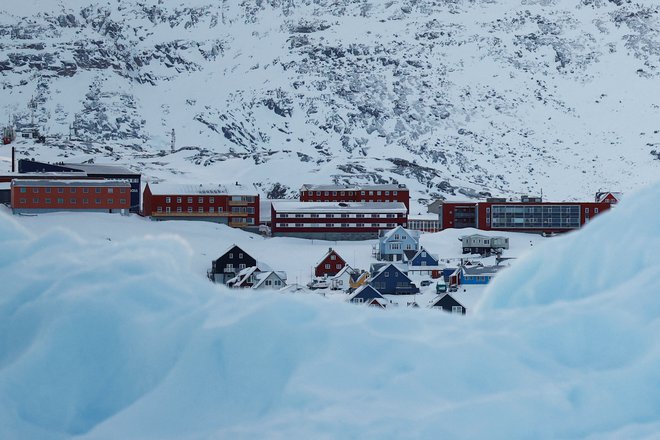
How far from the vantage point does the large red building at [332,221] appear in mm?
48625

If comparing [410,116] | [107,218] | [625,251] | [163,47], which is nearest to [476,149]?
[410,116]

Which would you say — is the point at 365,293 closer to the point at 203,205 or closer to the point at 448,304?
the point at 448,304

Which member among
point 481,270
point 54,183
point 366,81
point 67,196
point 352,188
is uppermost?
point 366,81

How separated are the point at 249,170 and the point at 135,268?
2800 inches

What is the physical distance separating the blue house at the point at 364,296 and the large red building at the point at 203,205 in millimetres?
20705

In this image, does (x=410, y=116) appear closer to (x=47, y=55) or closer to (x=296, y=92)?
(x=296, y=92)

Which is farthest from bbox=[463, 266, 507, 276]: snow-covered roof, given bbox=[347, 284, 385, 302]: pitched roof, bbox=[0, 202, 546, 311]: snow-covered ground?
bbox=[347, 284, 385, 302]: pitched roof

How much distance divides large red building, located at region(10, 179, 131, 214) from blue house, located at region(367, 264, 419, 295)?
16.6 meters

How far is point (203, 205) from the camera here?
4959cm

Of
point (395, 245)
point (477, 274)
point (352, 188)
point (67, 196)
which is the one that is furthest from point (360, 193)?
point (477, 274)

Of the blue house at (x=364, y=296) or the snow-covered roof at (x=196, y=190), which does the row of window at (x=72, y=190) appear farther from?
the blue house at (x=364, y=296)

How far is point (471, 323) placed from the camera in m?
7.09

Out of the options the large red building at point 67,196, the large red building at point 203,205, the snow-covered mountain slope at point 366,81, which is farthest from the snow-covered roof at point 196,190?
the snow-covered mountain slope at point 366,81

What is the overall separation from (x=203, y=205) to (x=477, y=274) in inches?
754
